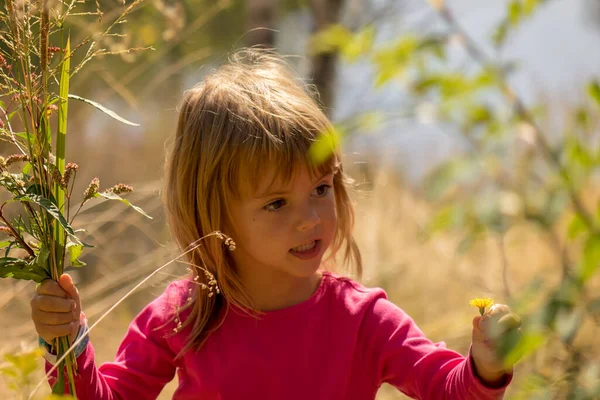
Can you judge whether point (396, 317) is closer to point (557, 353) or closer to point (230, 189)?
point (230, 189)

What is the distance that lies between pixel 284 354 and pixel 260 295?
0.51 ft

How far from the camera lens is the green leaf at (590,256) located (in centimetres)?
79

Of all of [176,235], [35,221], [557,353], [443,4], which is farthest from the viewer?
[557,353]

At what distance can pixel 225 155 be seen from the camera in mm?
2023

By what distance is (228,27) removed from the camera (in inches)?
323

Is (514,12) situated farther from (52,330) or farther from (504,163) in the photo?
(52,330)

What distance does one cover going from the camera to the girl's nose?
1.89 meters

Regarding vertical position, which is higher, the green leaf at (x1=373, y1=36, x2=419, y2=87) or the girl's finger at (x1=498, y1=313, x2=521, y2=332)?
the green leaf at (x1=373, y1=36, x2=419, y2=87)

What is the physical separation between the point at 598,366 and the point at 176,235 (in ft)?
4.59

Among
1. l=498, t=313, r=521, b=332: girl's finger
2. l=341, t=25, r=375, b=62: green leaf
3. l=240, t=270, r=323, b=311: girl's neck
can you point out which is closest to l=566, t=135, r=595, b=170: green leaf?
l=341, t=25, r=375, b=62: green leaf

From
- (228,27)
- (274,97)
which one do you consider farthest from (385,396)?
(228,27)

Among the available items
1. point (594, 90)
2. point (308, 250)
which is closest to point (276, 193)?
point (308, 250)

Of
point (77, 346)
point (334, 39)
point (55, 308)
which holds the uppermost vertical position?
point (334, 39)

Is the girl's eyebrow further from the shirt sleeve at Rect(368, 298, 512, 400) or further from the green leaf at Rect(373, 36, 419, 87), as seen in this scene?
the green leaf at Rect(373, 36, 419, 87)
